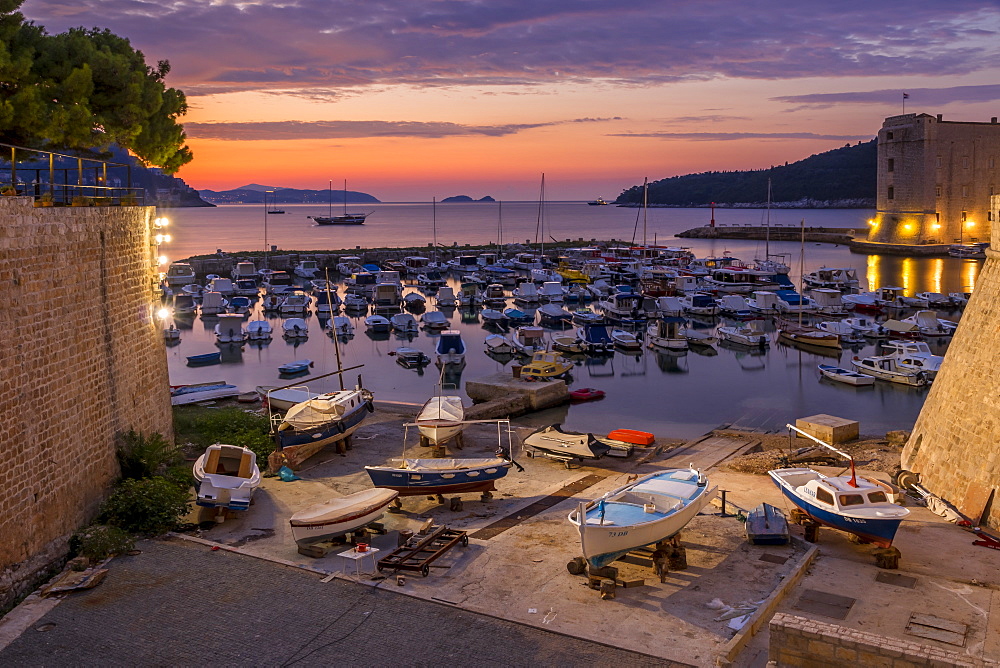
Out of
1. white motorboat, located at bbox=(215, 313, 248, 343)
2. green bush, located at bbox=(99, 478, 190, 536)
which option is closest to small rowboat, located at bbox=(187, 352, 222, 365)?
white motorboat, located at bbox=(215, 313, 248, 343)

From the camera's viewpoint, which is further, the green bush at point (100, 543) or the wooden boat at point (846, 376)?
the wooden boat at point (846, 376)

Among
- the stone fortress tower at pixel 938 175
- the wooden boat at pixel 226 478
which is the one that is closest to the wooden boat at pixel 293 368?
the wooden boat at pixel 226 478

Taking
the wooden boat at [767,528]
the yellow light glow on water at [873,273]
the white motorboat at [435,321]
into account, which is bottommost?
the white motorboat at [435,321]

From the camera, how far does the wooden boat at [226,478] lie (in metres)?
13.6

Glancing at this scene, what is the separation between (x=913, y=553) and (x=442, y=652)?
23.0ft

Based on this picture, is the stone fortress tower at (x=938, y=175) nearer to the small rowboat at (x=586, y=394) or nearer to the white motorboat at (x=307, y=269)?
the white motorboat at (x=307, y=269)

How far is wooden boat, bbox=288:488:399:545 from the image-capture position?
40.3ft

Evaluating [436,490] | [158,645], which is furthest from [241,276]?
[158,645]

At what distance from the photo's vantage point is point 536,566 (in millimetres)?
11867

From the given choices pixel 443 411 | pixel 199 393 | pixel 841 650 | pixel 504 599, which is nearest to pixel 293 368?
pixel 199 393

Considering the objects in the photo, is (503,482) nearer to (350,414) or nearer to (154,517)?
(350,414)

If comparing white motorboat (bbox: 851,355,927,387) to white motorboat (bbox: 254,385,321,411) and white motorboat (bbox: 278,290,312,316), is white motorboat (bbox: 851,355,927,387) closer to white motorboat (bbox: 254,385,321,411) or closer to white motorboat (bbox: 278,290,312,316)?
white motorboat (bbox: 254,385,321,411)

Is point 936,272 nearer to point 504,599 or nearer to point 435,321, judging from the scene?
point 435,321

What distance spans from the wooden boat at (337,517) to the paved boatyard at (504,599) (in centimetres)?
32
